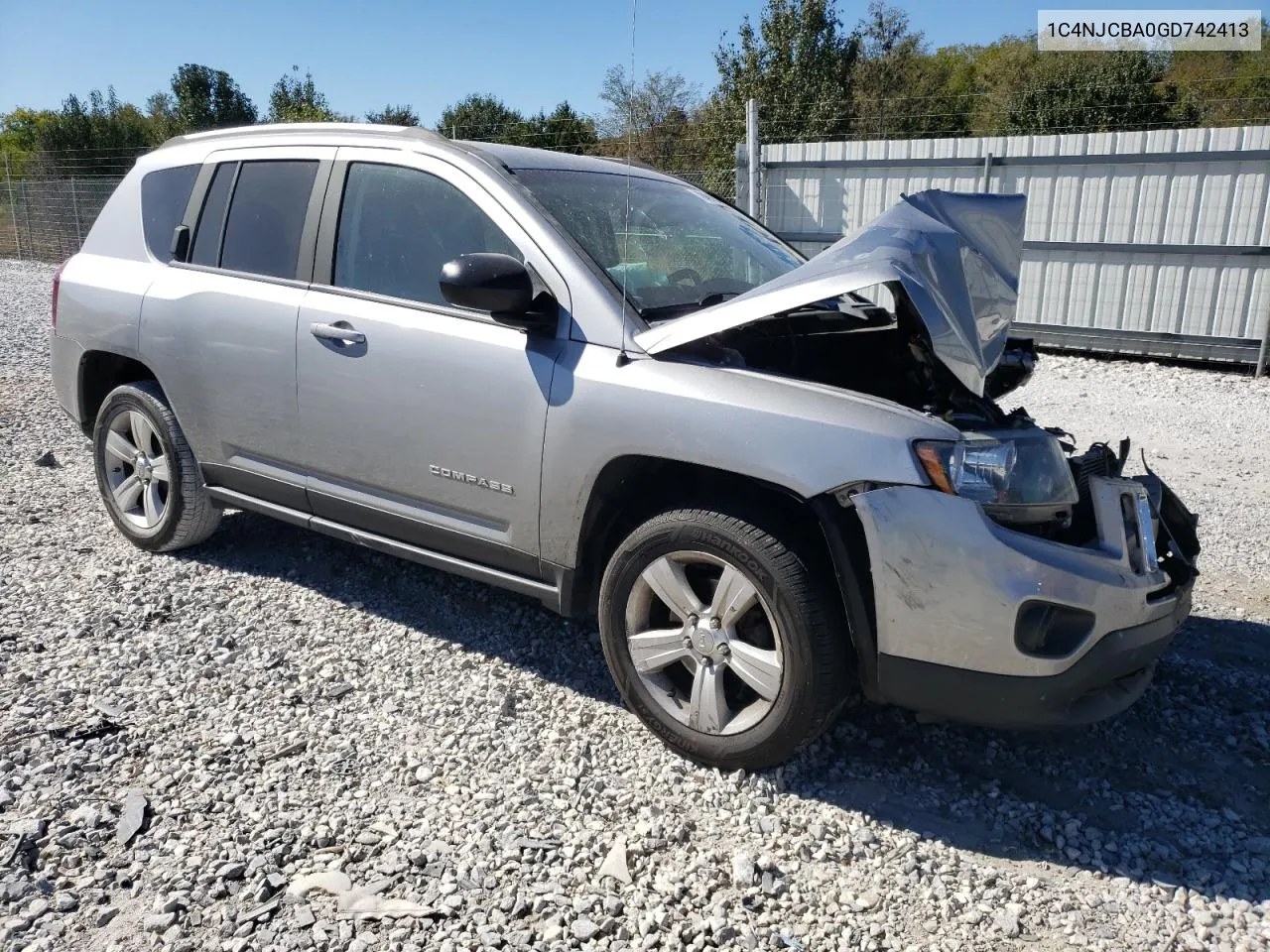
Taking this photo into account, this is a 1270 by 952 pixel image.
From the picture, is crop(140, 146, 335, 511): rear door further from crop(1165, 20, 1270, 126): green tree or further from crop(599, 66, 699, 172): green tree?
crop(1165, 20, 1270, 126): green tree

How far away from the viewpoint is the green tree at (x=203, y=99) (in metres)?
34.1

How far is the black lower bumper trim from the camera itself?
2600 mm

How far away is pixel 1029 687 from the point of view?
2594 mm

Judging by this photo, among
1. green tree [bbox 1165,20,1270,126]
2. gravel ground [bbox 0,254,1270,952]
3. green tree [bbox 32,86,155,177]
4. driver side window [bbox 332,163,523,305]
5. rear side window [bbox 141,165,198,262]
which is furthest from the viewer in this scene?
green tree [bbox 32,86,155,177]

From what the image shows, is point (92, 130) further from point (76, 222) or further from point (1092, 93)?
point (1092, 93)

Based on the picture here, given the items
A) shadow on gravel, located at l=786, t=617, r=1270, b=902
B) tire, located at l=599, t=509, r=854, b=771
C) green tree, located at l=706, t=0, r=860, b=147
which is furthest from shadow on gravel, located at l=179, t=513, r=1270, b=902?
green tree, located at l=706, t=0, r=860, b=147

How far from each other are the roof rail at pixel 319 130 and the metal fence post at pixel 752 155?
782 cm

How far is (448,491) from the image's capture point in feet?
11.3

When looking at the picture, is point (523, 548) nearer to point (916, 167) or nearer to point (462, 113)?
point (916, 167)

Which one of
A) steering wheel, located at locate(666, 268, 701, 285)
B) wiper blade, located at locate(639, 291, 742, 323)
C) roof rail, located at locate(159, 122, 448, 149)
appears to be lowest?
wiper blade, located at locate(639, 291, 742, 323)

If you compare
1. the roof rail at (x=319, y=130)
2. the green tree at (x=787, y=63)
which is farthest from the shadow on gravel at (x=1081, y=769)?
the green tree at (x=787, y=63)

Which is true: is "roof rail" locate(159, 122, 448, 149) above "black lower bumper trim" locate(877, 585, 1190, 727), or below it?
above

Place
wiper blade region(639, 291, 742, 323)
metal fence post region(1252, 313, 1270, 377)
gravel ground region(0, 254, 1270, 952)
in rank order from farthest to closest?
metal fence post region(1252, 313, 1270, 377)
wiper blade region(639, 291, 742, 323)
gravel ground region(0, 254, 1270, 952)

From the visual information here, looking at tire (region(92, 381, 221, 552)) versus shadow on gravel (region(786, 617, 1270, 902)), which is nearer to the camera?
shadow on gravel (region(786, 617, 1270, 902))
